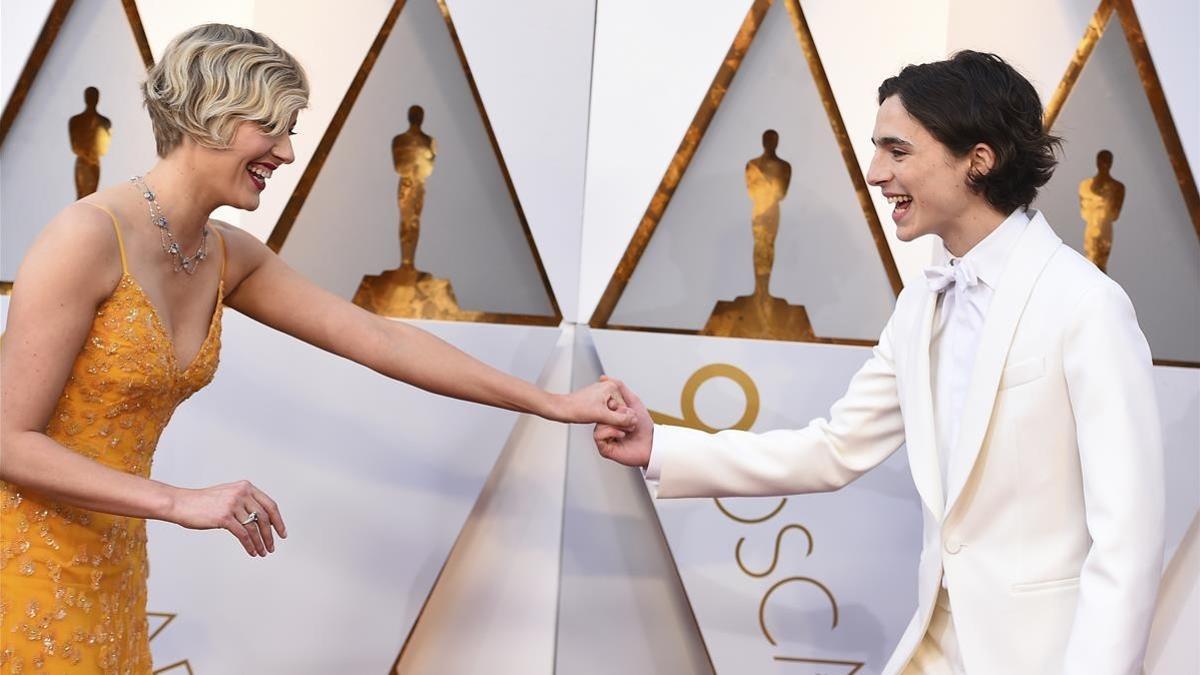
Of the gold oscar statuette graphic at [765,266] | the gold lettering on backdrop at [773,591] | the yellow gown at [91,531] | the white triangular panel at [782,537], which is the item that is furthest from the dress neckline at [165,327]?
the gold lettering on backdrop at [773,591]

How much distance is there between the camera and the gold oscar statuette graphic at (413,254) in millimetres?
2711

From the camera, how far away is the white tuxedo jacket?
1559 mm

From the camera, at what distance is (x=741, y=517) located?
2715mm

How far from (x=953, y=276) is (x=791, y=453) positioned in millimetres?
482

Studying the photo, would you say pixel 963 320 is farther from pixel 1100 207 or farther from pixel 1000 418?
→ pixel 1100 207

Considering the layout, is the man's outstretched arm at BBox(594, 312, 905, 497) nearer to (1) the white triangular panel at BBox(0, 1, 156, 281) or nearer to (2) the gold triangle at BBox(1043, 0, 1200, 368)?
(2) the gold triangle at BBox(1043, 0, 1200, 368)

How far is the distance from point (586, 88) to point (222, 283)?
1134 millimetres

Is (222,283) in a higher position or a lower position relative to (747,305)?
lower

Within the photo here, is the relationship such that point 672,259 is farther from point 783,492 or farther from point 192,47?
point 192,47

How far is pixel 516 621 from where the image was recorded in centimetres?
275

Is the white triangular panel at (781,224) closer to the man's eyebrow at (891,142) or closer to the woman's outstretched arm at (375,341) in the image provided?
the woman's outstretched arm at (375,341)

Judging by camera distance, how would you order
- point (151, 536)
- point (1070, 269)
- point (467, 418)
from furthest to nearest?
point (467, 418), point (151, 536), point (1070, 269)

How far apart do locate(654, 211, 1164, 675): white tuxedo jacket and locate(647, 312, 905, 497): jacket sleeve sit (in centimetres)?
19

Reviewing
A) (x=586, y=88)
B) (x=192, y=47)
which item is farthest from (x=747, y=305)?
(x=192, y=47)
